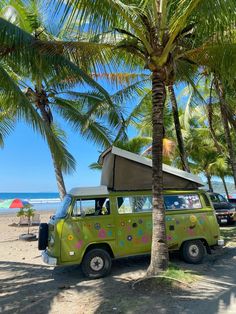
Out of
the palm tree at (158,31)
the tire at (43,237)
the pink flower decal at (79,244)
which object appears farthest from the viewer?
the tire at (43,237)

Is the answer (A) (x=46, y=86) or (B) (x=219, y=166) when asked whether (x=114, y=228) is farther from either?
(B) (x=219, y=166)

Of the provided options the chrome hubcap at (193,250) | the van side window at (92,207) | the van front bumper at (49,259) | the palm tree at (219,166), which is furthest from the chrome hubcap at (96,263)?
the palm tree at (219,166)

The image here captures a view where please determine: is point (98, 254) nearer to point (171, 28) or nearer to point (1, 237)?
point (171, 28)

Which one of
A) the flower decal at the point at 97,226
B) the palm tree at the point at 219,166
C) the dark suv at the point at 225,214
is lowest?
the flower decal at the point at 97,226

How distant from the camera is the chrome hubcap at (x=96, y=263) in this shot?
7773 millimetres

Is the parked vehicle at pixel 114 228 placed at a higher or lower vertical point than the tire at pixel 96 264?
Result: higher

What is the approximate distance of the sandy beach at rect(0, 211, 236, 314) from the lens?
5.66 metres

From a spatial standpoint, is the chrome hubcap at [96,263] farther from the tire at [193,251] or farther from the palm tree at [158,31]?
the tire at [193,251]

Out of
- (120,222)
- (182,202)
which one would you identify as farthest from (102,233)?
(182,202)

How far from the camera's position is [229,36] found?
773 centimetres

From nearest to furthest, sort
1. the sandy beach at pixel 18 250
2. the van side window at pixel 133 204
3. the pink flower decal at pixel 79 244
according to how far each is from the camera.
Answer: the pink flower decal at pixel 79 244 → the van side window at pixel 133 204 → the sandy beach at pixel 18 250

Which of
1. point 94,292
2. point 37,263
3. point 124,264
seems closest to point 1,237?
point 37,263

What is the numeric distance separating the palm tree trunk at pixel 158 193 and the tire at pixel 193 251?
1681 millimetres

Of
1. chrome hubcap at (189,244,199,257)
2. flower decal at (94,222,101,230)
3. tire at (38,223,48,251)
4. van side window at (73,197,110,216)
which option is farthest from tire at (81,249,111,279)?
chrome hubcap at (189,244,199,257)
